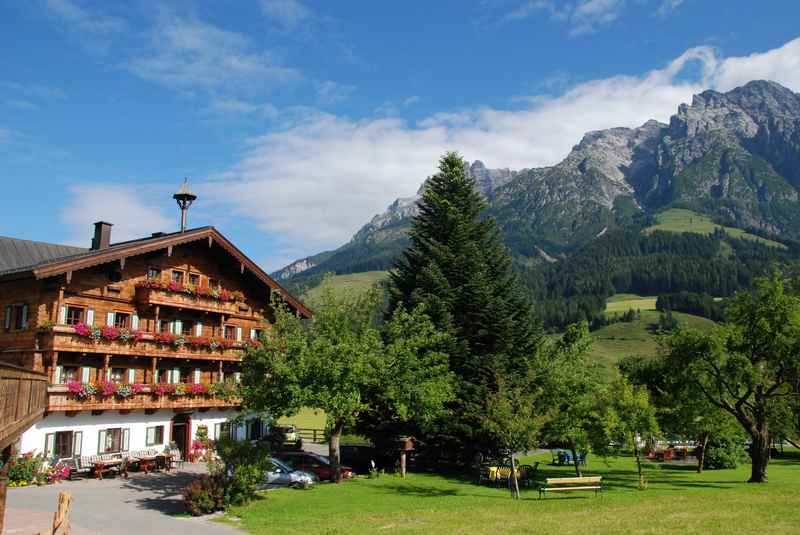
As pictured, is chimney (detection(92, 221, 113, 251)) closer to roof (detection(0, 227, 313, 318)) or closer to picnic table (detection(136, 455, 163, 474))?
roof (detection(0, 227, 313, 318))

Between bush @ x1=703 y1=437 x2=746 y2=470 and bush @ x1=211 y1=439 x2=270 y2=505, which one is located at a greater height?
bush @ x1=211 y1=439 x2=270 y2=505

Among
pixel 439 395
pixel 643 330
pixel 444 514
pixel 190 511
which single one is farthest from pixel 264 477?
pixel 643 330

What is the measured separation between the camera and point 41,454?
1170 inches

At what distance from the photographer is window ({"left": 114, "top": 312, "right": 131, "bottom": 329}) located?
35022mm

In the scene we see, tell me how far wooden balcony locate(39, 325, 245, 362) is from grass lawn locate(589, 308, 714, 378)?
11828 cm

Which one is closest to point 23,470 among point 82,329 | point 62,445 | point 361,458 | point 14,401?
point 62,445

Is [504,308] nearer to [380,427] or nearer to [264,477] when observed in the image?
[380,427]

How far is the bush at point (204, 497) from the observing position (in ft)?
75.5

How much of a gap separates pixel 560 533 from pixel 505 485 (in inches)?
553

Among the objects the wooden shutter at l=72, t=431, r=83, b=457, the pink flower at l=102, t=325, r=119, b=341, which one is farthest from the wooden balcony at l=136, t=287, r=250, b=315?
the wooden shutter at l=72, t=431, r=83, b=457

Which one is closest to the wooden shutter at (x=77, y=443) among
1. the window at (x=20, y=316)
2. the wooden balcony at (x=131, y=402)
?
the wooden balcony at (x=131, y=402)

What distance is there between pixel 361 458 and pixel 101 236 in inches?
801

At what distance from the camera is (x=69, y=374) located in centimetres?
3234

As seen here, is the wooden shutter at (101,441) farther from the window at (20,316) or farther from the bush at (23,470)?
the window at (20,316)
